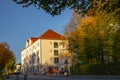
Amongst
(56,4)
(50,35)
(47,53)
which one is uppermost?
(50,35)

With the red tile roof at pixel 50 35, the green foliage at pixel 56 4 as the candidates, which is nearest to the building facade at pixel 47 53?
the red tile roof at pixel 50 35

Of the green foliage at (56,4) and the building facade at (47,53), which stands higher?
the building facade at (47,53)

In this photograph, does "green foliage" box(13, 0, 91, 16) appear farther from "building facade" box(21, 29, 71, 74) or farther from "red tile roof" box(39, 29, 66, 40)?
"red tile roof" box(39, 29, 66, 40)

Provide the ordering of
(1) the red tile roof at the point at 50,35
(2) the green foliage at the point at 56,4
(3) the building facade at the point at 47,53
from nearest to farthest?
(2) the green foliage at the point at 56,4 → (3) the building facade at the point at 47,53 → (1) the red tile roof at the point at 50,35

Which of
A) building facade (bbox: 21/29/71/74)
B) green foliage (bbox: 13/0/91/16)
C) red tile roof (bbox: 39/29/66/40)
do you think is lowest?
green foliage (bbox: 13/0/91/16)

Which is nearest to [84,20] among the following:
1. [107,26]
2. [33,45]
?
[107,26]

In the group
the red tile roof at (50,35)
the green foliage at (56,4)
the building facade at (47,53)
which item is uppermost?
the red tile roof at (50,35)

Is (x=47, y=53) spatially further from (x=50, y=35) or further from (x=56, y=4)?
(x=56, y=4)

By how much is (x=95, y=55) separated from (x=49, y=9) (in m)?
41.8

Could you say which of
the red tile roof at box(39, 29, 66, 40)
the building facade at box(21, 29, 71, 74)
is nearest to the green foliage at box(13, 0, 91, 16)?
the building facade at box(21, 29, 71, 74)

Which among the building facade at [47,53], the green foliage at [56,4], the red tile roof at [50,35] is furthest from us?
the red tile roof at [50,35]

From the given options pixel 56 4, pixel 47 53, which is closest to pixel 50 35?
pixel 47 53

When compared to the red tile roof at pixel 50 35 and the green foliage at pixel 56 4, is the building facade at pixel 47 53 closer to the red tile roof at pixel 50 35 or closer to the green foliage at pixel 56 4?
the red tile roof at pixel 50 35

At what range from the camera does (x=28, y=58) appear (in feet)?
434
